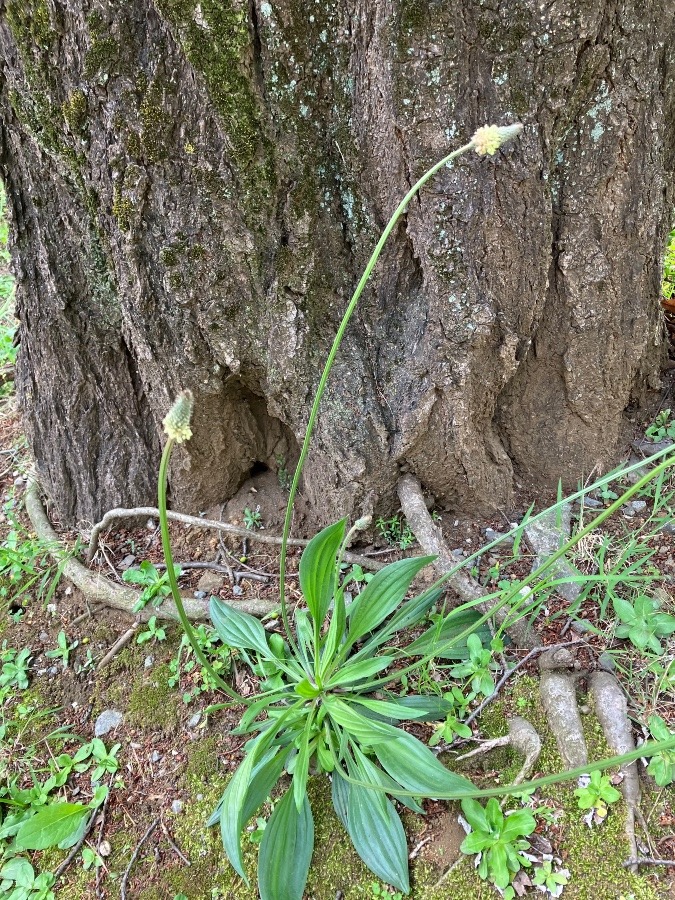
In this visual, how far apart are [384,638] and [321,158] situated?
1330 mm

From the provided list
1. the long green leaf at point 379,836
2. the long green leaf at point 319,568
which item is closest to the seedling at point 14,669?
the long green leaf at point 319,568

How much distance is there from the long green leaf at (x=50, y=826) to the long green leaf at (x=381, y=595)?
93 centimetres

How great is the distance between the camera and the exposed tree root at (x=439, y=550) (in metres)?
1.75

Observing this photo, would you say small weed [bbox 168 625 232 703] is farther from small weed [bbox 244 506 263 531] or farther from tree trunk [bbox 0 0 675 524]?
tree trunk [bbox 0 0 675 524]

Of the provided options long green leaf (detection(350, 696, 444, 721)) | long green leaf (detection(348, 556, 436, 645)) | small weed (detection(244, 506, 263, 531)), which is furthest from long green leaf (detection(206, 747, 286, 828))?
small weed (detection(244, 506, 263, 531))

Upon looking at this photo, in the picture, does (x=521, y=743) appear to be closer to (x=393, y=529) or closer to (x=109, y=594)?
(x=393, y=529)

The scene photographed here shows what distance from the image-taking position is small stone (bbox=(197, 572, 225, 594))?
7.03 ft

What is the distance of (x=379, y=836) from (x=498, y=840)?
0.28 m

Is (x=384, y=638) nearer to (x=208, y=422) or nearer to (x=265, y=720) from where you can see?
(x=265, y=720)

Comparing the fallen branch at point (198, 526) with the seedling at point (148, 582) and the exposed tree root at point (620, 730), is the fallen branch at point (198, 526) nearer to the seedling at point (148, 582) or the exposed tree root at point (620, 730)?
the seedling at point (148, 582)

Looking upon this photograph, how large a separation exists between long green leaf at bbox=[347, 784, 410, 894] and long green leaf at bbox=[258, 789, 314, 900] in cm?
12

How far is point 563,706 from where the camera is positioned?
160 cm

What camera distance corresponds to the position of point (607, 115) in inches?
59.6

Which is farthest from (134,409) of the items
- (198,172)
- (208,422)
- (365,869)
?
(365,869)
